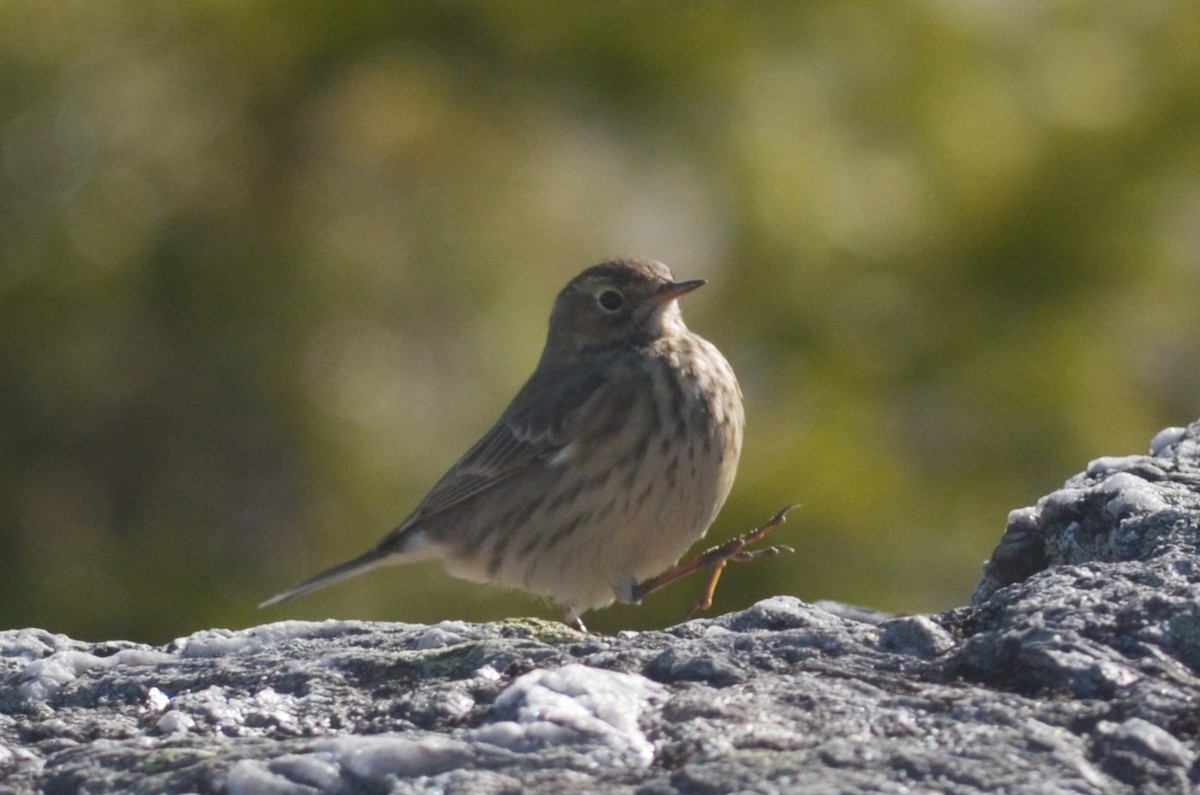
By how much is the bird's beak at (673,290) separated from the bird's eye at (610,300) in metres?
0.15

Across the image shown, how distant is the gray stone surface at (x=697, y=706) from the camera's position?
2.51 metres

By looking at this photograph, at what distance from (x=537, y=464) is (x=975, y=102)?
13.8ft

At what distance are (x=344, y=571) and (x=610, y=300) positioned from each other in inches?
60.5

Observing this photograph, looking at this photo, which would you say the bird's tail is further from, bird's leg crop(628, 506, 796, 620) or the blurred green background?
bird's leg crop(628, 506, 796, 620)

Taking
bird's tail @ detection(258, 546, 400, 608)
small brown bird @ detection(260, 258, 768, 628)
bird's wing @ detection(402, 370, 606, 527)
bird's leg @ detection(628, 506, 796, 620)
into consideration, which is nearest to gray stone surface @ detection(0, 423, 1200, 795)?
bird's leg @ detection(628, 506, 796, 620)

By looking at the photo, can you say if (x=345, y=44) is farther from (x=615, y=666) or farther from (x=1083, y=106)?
(x=615, y=666)

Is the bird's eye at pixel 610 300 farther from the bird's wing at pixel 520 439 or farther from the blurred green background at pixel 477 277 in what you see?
the blurred green background at pixel 477 277

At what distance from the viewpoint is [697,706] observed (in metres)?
2.76

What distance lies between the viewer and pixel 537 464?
711 cm

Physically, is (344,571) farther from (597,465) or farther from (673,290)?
(673,290)

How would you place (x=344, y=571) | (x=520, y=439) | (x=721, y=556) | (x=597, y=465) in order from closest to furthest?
(x=721, y=556), (x=597, y=465), (x=520, y=439), (x=344, y=571)

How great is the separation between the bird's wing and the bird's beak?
399mm

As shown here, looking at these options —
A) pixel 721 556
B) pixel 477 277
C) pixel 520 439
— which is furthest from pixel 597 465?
pixel 477 277

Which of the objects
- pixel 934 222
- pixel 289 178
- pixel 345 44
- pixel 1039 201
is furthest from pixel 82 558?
pixel 1039 201
